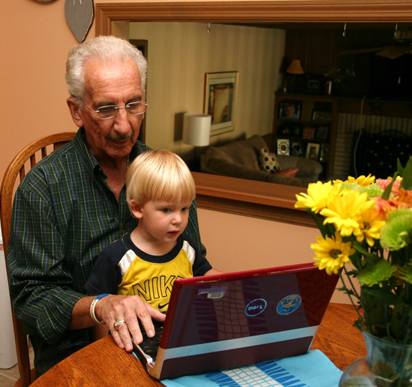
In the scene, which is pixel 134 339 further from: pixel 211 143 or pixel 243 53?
pixel 243 53

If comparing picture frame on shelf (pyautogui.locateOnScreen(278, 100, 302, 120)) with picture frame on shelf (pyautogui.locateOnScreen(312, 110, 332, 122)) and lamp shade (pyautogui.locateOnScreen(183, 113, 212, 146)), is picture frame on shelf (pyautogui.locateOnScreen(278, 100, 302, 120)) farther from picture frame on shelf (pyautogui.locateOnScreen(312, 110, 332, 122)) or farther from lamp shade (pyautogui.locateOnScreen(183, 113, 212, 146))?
lamp shade (pyautogui.locateOnScreen(183, 113, 212, 146))

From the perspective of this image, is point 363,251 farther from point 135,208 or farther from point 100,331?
point 100,331

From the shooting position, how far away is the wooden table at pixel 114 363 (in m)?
0.86

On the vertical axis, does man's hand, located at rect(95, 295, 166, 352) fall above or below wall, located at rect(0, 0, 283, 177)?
below

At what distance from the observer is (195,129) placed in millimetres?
4289

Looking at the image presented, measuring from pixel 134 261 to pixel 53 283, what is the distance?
23 centimetres

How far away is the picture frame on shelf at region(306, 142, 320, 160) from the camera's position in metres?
7.07

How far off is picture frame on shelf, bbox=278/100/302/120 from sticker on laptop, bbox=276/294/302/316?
22.1ft

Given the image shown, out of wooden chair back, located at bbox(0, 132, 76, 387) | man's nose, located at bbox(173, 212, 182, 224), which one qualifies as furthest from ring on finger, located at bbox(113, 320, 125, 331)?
wooden chair back, located at bbox(0, 132, 76, 387)

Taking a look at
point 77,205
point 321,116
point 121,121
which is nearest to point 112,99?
point 121,121

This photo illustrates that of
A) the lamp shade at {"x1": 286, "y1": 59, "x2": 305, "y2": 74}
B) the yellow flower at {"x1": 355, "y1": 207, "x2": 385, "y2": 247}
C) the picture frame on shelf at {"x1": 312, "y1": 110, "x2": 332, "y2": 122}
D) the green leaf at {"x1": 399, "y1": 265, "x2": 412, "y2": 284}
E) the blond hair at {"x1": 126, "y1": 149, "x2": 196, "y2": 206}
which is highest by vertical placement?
the lamp shade at {"x1": 286, "y1": 59, "x2": 305, "y2": 74}

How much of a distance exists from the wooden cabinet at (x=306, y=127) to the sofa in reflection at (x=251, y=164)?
98cm

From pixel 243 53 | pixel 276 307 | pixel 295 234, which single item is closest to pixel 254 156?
pixel 243 53

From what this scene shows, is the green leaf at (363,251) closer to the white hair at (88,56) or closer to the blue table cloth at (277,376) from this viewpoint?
the blue table cloth at (277,376)
